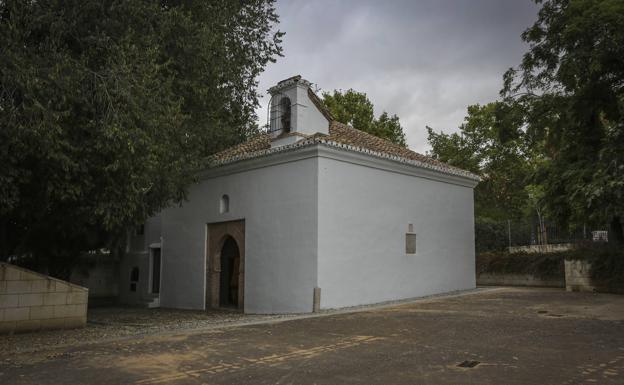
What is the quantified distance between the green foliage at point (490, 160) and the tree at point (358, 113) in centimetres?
310

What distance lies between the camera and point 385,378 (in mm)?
5914

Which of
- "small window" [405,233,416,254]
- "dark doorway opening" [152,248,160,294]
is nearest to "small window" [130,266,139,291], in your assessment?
"dark doorway opening" [152,248,160,294]

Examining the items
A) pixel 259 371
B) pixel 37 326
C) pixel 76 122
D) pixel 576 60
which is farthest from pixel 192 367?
pixel 576 60

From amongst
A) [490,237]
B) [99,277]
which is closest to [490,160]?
[490,237]

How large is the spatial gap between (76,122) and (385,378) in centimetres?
631

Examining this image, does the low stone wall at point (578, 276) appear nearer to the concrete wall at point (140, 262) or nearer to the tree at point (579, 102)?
the tree at point (579, 102)

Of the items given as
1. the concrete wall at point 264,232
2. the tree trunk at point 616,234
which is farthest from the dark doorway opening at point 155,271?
the tree trunk at point 616,234

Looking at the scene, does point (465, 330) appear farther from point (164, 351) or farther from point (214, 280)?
point (214, 280)

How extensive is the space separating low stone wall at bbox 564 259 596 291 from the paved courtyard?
15.0 ft

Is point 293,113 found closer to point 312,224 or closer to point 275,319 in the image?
point 312,224

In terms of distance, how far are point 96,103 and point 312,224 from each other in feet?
19.6

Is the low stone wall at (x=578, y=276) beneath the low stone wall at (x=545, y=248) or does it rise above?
beneath

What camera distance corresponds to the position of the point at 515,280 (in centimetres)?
1956

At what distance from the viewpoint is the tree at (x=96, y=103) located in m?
7.91
